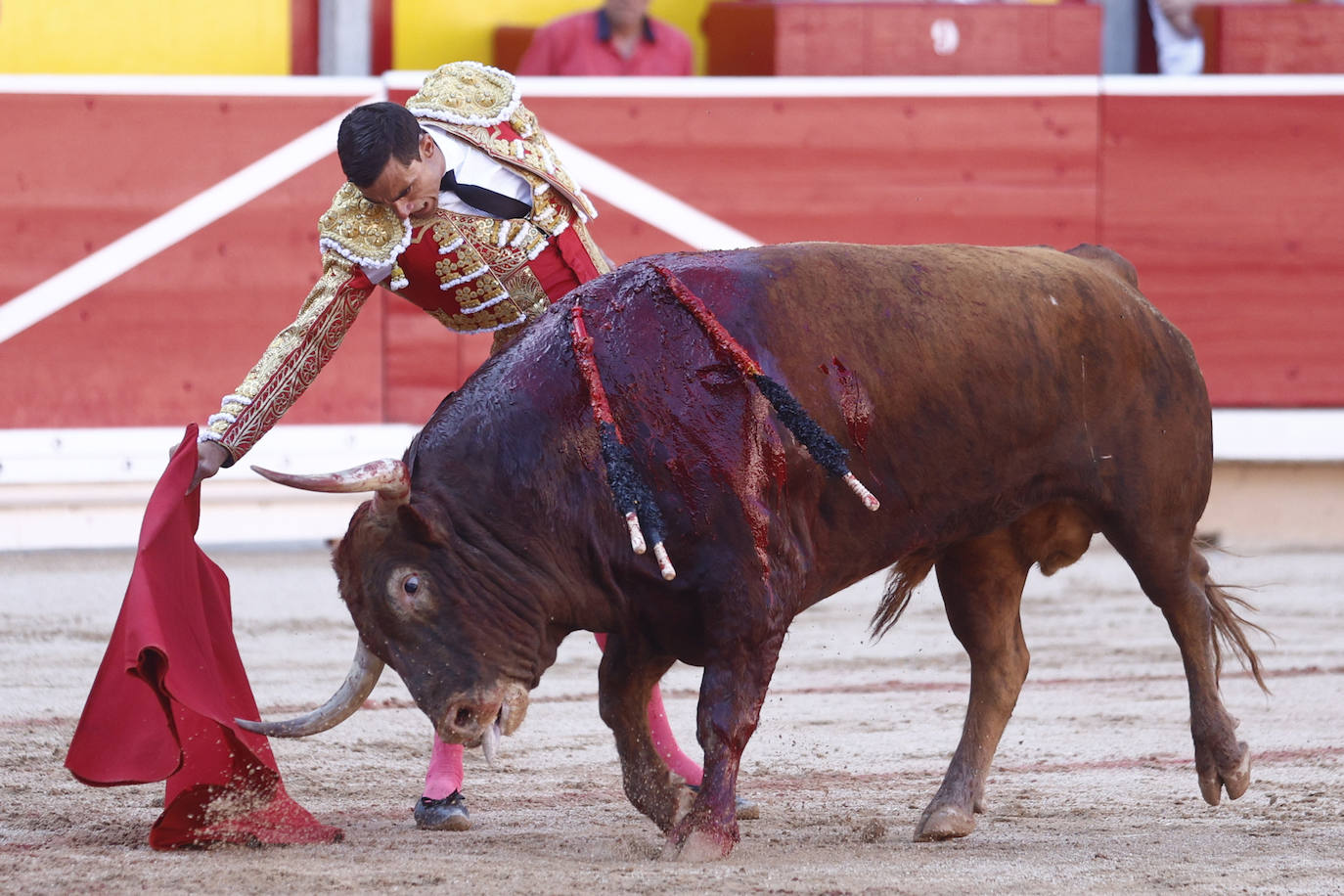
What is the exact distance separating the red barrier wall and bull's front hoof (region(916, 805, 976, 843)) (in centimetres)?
385

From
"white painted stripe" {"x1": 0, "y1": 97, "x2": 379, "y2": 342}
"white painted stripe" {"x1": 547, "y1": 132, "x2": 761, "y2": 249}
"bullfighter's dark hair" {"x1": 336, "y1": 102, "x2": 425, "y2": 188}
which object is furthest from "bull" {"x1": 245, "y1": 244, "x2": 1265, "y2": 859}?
"white painted stripe" {"x1": 0, "y1": 97, "x2": 379, "y2": 342}

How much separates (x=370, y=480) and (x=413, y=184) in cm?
53

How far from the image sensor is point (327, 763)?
3.83 m

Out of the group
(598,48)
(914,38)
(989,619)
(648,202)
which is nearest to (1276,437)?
(914,38)

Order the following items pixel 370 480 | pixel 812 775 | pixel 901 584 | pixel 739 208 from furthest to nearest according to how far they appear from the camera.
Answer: pixel 739 208
pixel 812 775
pixel 901 584
pixel 370 480

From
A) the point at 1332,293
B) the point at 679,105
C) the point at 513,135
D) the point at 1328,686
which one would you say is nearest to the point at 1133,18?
the point at 1332,293

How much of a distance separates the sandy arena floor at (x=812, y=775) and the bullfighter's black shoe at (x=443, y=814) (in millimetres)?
36

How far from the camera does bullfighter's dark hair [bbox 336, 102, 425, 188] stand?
9.72 feet

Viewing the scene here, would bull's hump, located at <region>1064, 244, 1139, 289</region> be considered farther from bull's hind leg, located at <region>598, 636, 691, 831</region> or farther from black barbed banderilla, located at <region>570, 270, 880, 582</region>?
bull's hind leg, located at <region>598, 636, 691, 831</region>

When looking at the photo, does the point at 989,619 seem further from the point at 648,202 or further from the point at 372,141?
the point at 648,202

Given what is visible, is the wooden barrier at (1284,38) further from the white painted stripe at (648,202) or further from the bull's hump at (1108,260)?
the bull's hump at (1108,260)

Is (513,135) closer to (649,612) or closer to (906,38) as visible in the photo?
(649,612)

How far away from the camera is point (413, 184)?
121 inches

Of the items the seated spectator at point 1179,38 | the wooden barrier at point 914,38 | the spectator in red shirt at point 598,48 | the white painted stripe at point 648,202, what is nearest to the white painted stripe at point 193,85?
the spectator in red shirt at point 598,48
